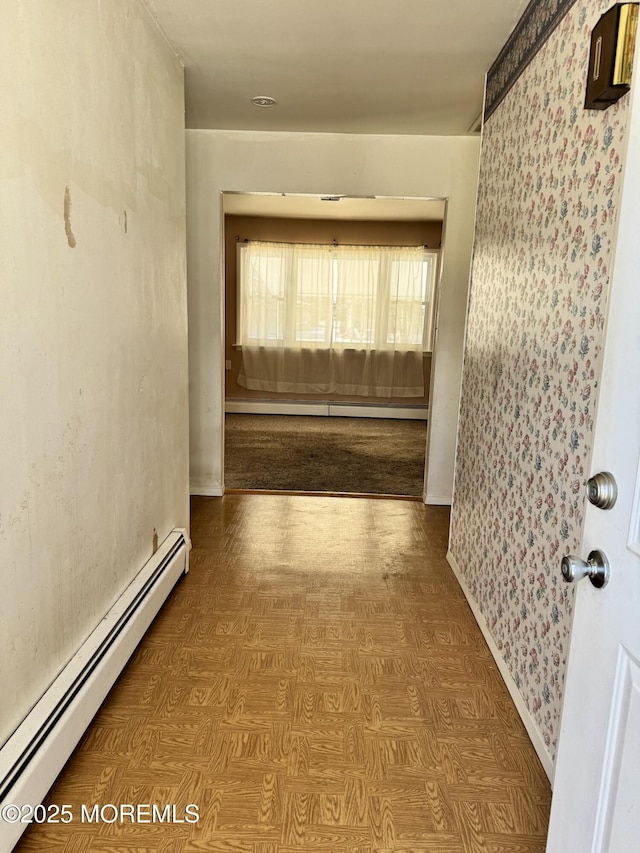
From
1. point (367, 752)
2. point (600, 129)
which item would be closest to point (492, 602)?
point (367, 752)

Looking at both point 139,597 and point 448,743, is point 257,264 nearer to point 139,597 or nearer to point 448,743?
point 139,597

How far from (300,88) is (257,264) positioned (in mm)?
4429

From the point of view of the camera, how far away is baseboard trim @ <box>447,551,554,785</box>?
1647mm

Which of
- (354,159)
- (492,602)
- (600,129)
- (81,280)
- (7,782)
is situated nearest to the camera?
(7,782)

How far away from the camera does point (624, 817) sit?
891 millimetres

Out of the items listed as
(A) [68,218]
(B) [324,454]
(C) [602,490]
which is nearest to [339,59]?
(A) [68,218]

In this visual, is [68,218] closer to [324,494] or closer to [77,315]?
[77,315]

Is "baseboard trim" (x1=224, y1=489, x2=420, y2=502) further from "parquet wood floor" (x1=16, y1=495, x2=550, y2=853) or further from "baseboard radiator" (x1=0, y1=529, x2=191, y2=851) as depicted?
"baseboard radiator" (x1=0, y1=529, x2=191, y2=851)

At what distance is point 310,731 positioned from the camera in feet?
5.82

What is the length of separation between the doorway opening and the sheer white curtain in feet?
0.34

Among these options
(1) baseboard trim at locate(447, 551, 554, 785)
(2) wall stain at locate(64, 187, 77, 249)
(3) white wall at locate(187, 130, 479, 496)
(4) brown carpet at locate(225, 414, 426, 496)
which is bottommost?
(4) brown carpet at locate(225, 414, 426, 496)

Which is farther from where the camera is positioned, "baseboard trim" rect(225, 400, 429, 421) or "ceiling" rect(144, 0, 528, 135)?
"baseboard trim" rect(225, 400, 429, 421)

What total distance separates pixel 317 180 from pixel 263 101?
0.66 metres

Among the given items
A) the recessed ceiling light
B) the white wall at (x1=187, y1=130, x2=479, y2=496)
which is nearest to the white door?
the recessed ceiling light
